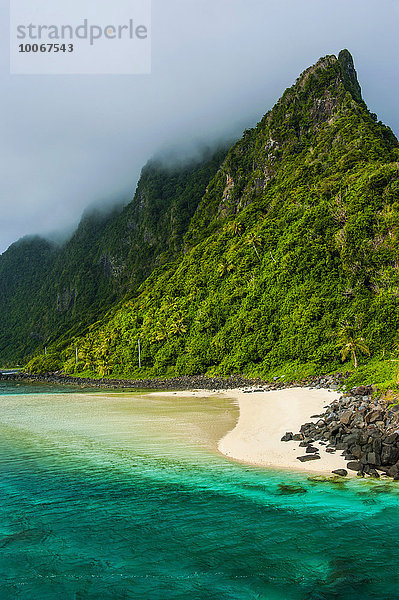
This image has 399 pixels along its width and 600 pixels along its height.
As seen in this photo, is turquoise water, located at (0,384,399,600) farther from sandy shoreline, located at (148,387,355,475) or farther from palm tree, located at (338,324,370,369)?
palm tree, located at (338,324,370,369)

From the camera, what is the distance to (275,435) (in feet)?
59.4

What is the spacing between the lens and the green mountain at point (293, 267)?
49.2m

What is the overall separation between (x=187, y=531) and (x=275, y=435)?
946 centimetres

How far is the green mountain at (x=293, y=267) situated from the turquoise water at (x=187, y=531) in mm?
33114

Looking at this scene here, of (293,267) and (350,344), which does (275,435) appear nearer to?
(350,344)

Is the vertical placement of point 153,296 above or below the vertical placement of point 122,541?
above

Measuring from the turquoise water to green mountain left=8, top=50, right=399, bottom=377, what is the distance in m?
33.1

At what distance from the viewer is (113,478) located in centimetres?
1341

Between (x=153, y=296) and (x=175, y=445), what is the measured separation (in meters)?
70.8

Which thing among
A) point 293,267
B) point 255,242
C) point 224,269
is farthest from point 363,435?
point 224,269

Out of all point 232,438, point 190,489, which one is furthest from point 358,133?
point 190,489

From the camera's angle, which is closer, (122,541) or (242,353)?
(122,541)

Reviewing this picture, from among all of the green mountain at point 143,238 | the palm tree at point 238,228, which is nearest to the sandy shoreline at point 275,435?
the palm tree at point 238,228

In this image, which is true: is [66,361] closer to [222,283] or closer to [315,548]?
[222,283]
